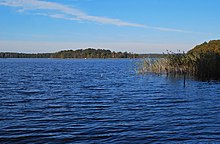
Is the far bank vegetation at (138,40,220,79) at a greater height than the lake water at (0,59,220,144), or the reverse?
the far bank vegetation at (138,40,220,79)

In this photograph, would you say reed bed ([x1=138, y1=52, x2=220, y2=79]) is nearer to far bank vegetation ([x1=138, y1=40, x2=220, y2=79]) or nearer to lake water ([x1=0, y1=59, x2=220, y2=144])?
far bank vegetation ([x1=138, y1=40, x2=220, y2=79])

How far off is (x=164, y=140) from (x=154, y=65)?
37374 mm

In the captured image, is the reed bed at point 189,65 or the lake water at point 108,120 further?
the reed bed at point 189,65

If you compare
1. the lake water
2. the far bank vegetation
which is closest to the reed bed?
the far bank vegetation

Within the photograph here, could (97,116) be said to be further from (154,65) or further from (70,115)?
(154,65)

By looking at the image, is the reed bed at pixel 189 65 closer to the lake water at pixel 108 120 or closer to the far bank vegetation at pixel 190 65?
the far bank vegetation at pixel 190 65

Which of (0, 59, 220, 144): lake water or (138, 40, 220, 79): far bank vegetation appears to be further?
(138, 40, 220, 79): far bank vegetation

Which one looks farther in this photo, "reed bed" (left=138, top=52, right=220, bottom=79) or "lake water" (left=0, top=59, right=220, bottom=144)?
"reed bed" (left=138, top=52, right=220, bottom=79)

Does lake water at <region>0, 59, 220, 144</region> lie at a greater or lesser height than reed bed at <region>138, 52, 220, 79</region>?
lesser

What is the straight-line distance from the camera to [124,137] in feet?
38.9

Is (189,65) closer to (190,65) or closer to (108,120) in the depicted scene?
(190,65)

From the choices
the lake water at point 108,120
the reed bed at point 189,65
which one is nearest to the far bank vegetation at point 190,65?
the reed bed at point 189,65

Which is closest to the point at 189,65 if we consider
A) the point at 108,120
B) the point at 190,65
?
the point at 190,65

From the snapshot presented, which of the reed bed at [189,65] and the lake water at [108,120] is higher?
the reed bed at [189,65]
